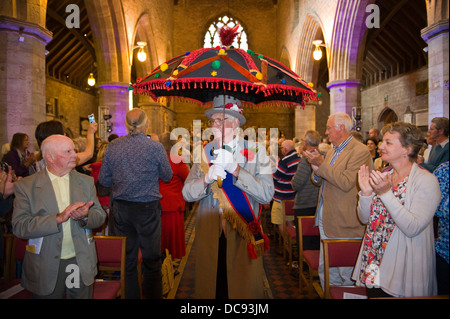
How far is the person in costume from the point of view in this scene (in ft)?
7.00

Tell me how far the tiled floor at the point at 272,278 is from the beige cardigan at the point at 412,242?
74.0 inches

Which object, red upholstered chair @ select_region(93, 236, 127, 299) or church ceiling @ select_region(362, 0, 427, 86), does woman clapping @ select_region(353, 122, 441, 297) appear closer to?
red upholstered chair @ select_region(93, 236, 127, 299)

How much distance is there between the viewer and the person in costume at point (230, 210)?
84.0 inches

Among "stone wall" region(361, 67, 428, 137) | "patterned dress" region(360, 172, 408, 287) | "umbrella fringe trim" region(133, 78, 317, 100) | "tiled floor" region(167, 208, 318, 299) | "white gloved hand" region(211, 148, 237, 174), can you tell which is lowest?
"tiled floor" region(167, 208, 318, 299)

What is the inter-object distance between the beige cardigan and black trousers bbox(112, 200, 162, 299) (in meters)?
1.91

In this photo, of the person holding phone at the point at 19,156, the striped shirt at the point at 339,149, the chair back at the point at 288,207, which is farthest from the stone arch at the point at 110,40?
the striped shirt at the point at 339,149

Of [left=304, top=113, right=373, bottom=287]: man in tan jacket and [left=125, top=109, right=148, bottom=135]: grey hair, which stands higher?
[left=125, top=109, right=148, bottom=135]: grey hair

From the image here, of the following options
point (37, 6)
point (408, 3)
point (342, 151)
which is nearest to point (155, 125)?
point (37, 6)

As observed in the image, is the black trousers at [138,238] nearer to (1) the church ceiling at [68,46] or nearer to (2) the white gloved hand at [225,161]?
(2) the white gloved hand at [225,161]

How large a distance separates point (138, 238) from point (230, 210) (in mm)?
1149

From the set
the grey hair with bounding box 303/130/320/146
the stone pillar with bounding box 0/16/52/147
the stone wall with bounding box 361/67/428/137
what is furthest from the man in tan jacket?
the stone wall with bounding box 361/67/428/137

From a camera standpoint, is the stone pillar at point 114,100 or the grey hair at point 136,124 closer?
the grey hair at point 136,124

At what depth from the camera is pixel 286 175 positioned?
4.84 meters

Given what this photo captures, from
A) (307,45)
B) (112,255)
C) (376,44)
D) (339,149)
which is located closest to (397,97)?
(376,44)
